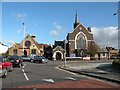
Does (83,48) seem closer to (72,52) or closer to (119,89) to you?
(72,52)

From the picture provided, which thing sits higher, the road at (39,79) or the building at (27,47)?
the building at (27,47)

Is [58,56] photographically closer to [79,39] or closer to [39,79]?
[79,39]

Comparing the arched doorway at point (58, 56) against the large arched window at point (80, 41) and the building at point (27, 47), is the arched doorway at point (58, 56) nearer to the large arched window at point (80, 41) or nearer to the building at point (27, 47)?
the large arched window at point (80, 41)

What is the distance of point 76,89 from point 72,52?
256 feet

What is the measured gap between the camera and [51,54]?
97.8 meters

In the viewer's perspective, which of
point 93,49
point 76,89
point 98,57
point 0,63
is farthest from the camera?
point 98,57

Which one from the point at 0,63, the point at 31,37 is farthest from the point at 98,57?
the point at 0,63

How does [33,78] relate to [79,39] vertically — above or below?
below

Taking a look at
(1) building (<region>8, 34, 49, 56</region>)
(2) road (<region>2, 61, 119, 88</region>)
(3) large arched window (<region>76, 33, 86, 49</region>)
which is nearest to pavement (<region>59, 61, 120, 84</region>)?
(2) road (<region>2, 61, 119, 88</region>)

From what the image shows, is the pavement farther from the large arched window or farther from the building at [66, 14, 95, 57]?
the large arched window

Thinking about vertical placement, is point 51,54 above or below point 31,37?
below

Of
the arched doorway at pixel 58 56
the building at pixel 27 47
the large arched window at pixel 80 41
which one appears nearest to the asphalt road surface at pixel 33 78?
the large arched window at pixel 80 41

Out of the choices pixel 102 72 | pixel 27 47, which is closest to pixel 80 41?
pixel 27 47

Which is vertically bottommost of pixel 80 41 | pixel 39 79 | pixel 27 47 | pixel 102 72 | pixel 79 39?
pixel 39 79
